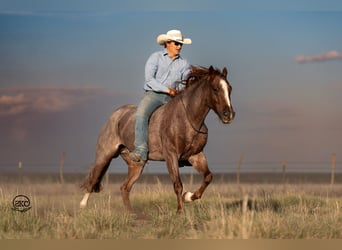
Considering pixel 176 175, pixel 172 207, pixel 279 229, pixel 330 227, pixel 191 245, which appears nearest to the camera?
pixel 191 245

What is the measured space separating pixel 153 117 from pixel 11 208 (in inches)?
113

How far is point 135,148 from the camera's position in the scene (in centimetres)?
1327

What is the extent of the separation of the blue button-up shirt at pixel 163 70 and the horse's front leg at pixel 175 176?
1.24 metres

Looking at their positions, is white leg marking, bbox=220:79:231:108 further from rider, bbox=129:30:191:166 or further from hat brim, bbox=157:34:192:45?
hat brim, bbox=157:34:192:45

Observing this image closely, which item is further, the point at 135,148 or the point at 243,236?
the point at 135,148

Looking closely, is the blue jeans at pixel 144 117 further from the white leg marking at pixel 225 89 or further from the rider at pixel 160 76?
the white leg marking at pixel 225 89

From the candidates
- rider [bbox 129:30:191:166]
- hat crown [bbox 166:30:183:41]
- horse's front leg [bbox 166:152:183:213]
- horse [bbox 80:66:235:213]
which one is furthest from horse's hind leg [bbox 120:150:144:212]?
hat crown [bbox 166:30:183:41]

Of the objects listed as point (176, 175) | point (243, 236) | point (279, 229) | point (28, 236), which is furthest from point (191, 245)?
point (176, 175)

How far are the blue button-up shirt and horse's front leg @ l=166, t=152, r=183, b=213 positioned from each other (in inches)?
48.8

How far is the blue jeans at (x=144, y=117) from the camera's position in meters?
13.0

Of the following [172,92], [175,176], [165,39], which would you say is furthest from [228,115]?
[165,39]

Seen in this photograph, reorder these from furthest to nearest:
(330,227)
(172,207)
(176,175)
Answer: (172,207) → (176,175) → (330,227)

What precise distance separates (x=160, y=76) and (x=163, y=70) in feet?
0.39

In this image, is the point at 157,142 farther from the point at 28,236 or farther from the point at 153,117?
the point at 28,236
